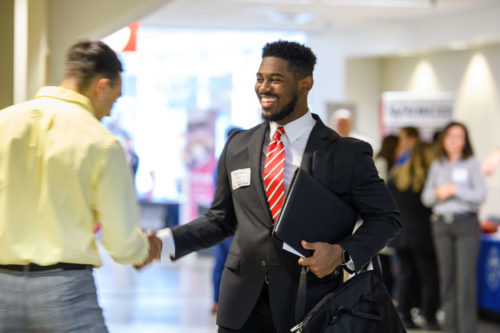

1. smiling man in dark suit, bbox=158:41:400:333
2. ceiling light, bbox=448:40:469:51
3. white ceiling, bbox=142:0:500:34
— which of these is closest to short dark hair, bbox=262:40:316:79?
smiling man in dark suit, bbox=158:41:400:333

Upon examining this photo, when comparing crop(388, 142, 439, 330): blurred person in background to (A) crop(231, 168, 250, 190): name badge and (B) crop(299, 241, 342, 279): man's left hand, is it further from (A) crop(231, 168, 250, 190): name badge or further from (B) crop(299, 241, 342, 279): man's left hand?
(B) crop(299, 241, 342, 279): man's left hand

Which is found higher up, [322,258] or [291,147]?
[291,147]

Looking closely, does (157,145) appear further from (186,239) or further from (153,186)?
(186,239)

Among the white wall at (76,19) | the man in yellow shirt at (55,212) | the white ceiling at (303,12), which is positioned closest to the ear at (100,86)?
the man in yellow shirt at (55,212)

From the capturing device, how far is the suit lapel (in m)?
2.97

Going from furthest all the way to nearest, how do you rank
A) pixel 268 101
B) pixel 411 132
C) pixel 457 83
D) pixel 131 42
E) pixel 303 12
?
pixel 457 83, pixel 303 12, pixel 411 132, pixel 131 42, pixel 268 101

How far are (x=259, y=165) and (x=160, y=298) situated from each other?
6.30 meters

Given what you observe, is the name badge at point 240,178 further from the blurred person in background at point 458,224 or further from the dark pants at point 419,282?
the dark pants at point 419,282

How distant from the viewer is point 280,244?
2934 millimetres

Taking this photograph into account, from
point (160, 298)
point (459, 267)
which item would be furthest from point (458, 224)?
point (160, 298)

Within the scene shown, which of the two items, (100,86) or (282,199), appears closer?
(100,86)

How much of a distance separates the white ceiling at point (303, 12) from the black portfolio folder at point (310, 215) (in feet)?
26.1

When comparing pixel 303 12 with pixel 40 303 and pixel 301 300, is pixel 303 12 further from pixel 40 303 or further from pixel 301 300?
pixel 40 303

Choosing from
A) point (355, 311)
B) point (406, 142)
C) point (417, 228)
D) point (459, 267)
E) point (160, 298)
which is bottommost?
point (160, 298)
